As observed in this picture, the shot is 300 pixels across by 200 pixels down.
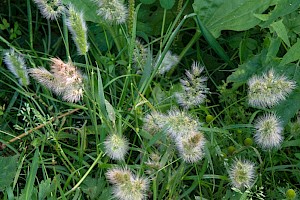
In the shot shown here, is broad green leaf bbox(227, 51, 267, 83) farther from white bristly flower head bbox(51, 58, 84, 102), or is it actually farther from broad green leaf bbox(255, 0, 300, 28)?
white bristly flower head bbox(51, 58, 84, 102)

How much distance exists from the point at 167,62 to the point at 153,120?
40 cm

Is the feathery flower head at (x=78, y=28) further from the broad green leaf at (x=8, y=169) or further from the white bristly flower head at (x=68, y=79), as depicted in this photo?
the broad green leaf at (x=8, y=169)

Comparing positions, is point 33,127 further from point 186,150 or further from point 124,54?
point 186,150

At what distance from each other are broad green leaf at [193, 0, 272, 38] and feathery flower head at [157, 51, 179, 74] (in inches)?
6.9

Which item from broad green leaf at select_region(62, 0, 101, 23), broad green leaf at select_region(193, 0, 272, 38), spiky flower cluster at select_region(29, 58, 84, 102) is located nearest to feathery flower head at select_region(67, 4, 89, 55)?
spiky flower cluster at select_region(29, 58, 84, 102)

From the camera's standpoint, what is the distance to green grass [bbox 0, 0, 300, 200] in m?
1.89

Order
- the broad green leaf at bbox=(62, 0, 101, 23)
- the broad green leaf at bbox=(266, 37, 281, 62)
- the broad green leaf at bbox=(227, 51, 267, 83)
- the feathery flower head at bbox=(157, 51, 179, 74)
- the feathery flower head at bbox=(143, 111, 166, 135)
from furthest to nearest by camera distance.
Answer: the broad green leaf at bbox=(62, 0, 101, 23)
the feathery flower head at bbox=(157, 51, 179, 74)
the broad green leaf at bbox=(227, 51, 267, 83)
the broad green leaf at bbox=(266, 37, 281, 62)
the feathery flower head at bbox=(143, 111, 166, 135)

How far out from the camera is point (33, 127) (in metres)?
2.14

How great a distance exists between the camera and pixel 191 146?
179 centimetres

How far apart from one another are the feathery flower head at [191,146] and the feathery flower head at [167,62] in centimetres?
45

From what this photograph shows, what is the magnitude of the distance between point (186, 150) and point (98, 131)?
38 cm

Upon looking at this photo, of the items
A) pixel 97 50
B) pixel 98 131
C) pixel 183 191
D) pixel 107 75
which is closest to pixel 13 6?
pixel 97 50

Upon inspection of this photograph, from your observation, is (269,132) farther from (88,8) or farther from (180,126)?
(88,8)

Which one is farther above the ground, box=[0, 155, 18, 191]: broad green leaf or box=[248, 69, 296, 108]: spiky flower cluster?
box=[248, 69, 296, 108]: spiky flower cluster
